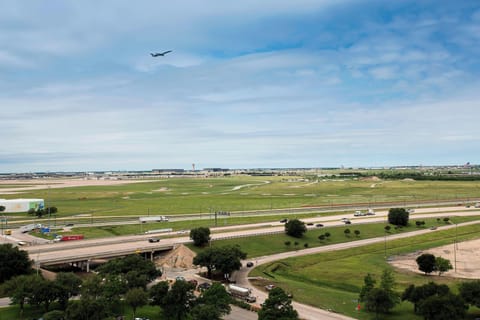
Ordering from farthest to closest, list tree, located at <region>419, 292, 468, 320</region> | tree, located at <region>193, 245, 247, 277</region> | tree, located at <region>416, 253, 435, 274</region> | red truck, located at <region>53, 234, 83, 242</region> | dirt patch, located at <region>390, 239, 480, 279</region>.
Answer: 1. red truck, located at <region>53, 234, 83, 242</region>
2. dirt patch, located at <region>390, 239, 480, 279</region>
3. tree, located at <region>416, 253, 435, 274</region>
4. tree, located at <region>193, 245, 247, 277</region>
5. tree, located at <region>419, 292, 468, 320</region>

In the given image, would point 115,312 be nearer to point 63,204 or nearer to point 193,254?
point 193,254

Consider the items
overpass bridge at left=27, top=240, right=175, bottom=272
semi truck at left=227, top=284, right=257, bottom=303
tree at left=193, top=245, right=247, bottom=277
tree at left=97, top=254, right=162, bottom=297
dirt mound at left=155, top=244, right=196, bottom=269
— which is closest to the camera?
tree at left=97, top=254, right=162, bottom=297

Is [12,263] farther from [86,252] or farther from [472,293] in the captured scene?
[472,293]

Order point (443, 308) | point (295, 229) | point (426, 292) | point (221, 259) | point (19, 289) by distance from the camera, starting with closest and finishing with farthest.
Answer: point (443, 308) → point (426, 292) → point (19, 289) → point (221, 259) → point (295, 229)

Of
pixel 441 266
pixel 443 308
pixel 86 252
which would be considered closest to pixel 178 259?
pixel 86 252

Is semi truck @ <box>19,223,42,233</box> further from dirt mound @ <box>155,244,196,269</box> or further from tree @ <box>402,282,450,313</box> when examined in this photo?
tree @ <box>402,282,450,313</box>

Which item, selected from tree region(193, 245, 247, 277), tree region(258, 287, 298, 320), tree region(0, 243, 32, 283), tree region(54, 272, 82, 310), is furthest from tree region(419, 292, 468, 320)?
tree region(0, 243, 32, 283)

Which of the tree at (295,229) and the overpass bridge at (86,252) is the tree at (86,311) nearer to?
the overpass bridge at (86,252)

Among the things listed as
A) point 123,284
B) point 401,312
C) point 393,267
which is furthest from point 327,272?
point 123,284

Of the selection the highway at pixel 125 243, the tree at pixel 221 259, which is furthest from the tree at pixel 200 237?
the tree at pixel 221 259
